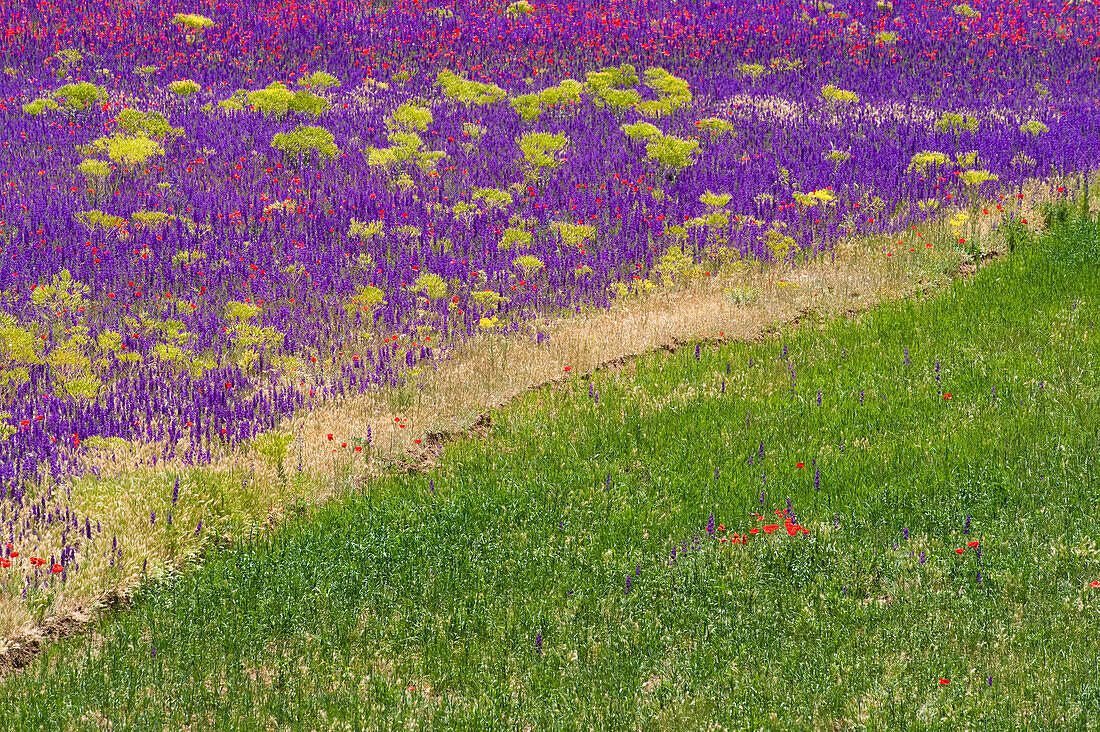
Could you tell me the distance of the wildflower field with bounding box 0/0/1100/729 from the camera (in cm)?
505

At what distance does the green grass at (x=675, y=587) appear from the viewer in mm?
4750

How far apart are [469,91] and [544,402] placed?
976 centimetres

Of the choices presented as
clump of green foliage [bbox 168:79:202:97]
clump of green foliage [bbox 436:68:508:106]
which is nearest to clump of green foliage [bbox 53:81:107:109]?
clump of green foliage [bbox 168:79:202:97]

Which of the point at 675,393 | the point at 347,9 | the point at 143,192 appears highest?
the point at 347,9

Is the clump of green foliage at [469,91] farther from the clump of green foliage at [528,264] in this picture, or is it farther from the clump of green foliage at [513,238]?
the clump of green foliage at [528,264]

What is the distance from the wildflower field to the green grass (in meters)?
0.03

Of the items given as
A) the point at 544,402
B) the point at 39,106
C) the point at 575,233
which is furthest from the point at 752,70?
the point at 544,402

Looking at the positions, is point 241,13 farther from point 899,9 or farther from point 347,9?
point 899,9

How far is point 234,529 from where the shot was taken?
652 cm

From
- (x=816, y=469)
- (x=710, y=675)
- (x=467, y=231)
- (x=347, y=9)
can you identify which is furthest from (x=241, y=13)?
(x=710, y=675)

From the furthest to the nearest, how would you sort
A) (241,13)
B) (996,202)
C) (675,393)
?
(241,13) → (996,202) → (675,393)

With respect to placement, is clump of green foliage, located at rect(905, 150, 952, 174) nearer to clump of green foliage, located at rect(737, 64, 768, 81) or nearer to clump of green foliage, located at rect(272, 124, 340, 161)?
clump of green foliage, located at rect(737, 64, 768, 81)

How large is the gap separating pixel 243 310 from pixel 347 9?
47.6 ft

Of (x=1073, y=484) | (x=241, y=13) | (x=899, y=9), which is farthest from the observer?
(x=899, y=9)
